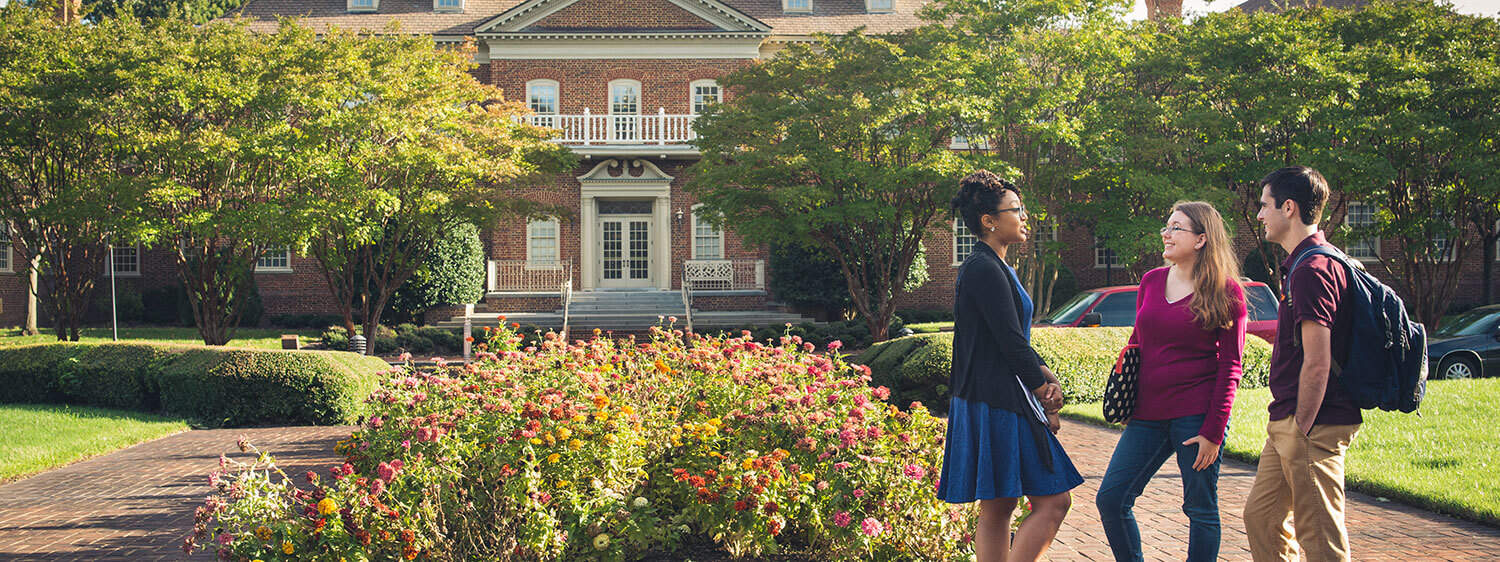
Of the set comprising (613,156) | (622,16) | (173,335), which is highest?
(622,16)

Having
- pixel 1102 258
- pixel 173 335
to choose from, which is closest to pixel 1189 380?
pixel 173 335

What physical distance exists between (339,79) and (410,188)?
227 centimetres

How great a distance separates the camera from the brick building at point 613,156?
30250mm

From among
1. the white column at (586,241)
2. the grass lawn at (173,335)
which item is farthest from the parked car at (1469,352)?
the grass lawn at (173,335)

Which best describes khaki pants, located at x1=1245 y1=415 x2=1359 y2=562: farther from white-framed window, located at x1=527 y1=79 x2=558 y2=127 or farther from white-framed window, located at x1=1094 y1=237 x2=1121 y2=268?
white-framed window, located at x1=1094 y1=237 x2=1121 y2=268

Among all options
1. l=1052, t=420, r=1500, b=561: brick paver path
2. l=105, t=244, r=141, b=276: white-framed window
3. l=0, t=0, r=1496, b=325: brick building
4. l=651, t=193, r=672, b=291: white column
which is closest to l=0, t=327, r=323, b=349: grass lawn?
l=0, t=0, r=1496, b=325: brick building

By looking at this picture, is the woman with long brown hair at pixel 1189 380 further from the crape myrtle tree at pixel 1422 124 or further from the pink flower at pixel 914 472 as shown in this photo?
the crape myrtle tree at pixel 1422 124

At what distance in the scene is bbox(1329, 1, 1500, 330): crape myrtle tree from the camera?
19.6 m

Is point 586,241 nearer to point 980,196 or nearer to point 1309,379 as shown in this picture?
point 980,196

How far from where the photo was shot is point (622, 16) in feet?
102

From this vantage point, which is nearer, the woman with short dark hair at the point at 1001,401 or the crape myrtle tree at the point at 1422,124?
the woman with short dark hair at the point at 1001,401

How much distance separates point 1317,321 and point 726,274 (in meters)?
26.2

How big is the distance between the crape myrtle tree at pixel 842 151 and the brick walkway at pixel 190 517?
10.3m

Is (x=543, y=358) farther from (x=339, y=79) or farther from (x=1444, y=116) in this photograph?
(x=1444, y=116)
